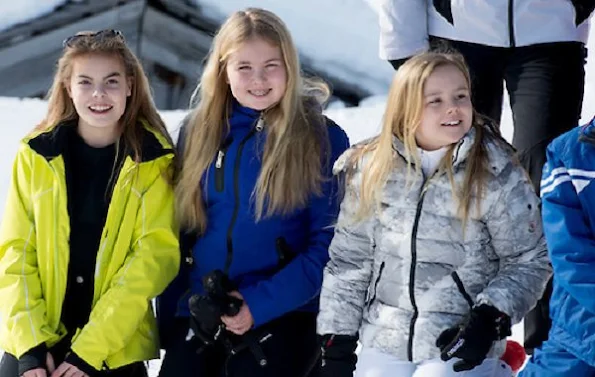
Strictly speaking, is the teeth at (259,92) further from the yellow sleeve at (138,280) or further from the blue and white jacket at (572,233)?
the blue and white jacket at (572,233)

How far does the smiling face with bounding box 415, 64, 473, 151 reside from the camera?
9.68ft

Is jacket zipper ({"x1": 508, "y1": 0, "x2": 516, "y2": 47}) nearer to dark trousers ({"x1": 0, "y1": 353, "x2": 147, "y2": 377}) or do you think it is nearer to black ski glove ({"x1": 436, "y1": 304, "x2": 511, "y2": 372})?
black ski glove ({"x1": 436, "y1": 304, "x2": 511, "y2": 372})

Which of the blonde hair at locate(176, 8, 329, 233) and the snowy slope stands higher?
the blonde hair at locate(176, 8, 329, 233)

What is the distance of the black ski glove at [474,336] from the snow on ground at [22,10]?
4.10 meters

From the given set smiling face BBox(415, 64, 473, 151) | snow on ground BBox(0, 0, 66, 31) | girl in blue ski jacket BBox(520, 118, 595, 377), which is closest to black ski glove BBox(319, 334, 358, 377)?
girl in blue ski jacket BBox(520, 118, 595, 377)

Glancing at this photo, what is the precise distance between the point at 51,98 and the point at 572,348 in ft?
5.74

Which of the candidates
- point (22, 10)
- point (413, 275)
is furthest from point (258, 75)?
point (22, 10)

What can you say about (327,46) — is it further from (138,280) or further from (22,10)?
(138,280)

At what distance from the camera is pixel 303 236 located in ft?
10.8

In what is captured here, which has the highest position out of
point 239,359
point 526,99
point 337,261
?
point 526,99

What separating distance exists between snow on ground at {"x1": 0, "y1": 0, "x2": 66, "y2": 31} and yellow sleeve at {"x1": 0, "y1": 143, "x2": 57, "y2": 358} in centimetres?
311

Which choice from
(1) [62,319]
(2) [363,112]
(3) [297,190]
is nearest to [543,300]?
(3) [297,190]

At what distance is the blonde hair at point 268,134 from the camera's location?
10.5 ft

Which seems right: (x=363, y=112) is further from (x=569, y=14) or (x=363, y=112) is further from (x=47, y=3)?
(x=569, y=14)
